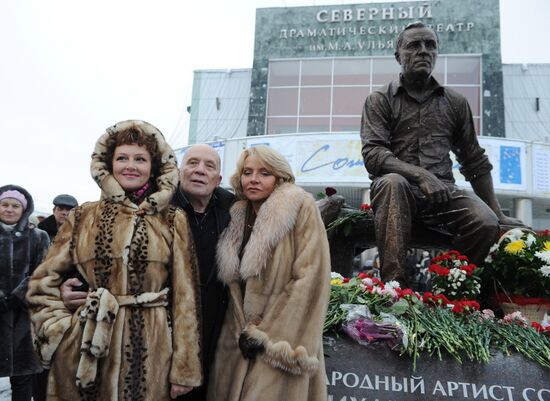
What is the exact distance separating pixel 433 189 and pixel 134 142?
2344 millimetres

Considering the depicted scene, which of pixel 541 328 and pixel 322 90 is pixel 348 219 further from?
pixel 322 90

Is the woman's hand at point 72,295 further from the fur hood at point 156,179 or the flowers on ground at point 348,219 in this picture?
the flowers on ground at point 348,219

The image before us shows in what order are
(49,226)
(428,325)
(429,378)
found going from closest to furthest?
(429,378)
(428,325)
(49,226)

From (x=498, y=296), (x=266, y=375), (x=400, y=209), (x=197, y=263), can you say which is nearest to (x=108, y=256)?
(x=197, y=263)

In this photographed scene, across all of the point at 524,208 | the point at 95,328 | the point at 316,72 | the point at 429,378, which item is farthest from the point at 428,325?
the point at 316,72

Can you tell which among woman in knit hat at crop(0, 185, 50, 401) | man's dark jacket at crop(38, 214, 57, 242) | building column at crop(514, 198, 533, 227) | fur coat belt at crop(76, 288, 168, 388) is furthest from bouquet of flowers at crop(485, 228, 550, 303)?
building column at crop(514, 198, 533, 227)

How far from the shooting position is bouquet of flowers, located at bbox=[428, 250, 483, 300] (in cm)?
361

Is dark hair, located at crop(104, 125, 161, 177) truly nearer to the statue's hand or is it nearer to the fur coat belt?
the fur coat belt

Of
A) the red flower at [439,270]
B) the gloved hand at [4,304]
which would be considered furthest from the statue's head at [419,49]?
the gloved hand at [4,304]

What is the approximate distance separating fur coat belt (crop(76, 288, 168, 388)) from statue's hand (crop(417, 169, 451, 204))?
2.46 m

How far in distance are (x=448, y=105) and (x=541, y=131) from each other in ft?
74.7

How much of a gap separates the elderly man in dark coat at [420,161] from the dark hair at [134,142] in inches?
76.3

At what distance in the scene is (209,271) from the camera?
8.66ft

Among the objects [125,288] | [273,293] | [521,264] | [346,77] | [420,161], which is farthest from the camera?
[346,77]
